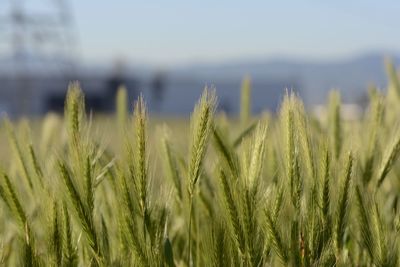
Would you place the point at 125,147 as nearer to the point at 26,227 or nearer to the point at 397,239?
the point at 26,227

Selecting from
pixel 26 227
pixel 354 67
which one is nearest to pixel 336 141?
pixel 26 227

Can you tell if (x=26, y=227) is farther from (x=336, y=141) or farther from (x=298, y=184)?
(x=336, y=141)

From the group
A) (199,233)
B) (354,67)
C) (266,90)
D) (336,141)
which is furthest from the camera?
(354,67)

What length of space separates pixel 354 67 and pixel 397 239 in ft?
386

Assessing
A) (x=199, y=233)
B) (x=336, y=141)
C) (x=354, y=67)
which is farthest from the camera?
(x=354, y=67)

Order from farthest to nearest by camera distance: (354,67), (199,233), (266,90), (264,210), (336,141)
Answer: (354,67)
(266,90)
(336,141)
(199,233)
(264,210)

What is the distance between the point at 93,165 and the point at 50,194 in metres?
0.05

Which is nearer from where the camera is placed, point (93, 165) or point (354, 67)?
point (93, 165)

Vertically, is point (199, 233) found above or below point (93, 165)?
below

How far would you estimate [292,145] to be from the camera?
71 centimetres

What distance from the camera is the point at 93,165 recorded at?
0.71 m

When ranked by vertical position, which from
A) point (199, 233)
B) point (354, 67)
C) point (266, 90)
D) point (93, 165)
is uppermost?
point (93, 165)

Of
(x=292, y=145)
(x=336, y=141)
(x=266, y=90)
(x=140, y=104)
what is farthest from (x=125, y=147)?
(x=266, y=90)

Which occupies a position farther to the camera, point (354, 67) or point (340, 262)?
Result: point (354, 67)
